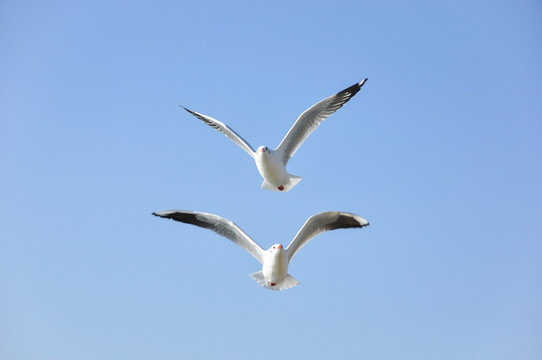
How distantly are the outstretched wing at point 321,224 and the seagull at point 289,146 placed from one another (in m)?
1.10

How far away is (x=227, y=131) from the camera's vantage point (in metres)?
14.4

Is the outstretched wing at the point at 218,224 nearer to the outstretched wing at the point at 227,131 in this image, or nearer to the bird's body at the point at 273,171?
the bird's body at the point at 273,171

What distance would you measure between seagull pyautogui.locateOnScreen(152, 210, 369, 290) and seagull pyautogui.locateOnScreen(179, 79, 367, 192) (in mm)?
1079

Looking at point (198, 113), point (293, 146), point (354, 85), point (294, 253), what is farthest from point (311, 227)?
point (198, 113)

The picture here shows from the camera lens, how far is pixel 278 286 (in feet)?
43.9

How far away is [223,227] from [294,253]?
4.89ft

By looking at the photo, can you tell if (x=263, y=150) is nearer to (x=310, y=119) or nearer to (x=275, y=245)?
(x=310, y=119)

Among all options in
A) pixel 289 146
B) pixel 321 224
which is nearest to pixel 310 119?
pixel 289 146

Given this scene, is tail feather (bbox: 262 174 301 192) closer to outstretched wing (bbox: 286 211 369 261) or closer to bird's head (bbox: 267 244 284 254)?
outstretched wing (bbox: 286 211 369 261)

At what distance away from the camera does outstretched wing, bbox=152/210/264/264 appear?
13.6 metres

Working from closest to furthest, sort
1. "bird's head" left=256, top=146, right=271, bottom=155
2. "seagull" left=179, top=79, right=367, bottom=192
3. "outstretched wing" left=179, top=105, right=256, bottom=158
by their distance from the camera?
"bird's head" left=256, top=146, right=271, bottom=155 < "seagull" left=179, top=79, right=367, bottom=192 < "outstretched wing" left=179, top=105, right=256, bottom=158

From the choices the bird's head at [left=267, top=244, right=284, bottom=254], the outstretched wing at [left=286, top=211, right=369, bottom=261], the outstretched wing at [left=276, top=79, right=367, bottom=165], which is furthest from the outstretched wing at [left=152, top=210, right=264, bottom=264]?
the outstretched wing at [left=276, top=79, right=367, bottom=165]

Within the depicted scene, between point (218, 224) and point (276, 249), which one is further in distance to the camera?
point (218, 224)

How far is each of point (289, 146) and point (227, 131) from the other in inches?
54.4
